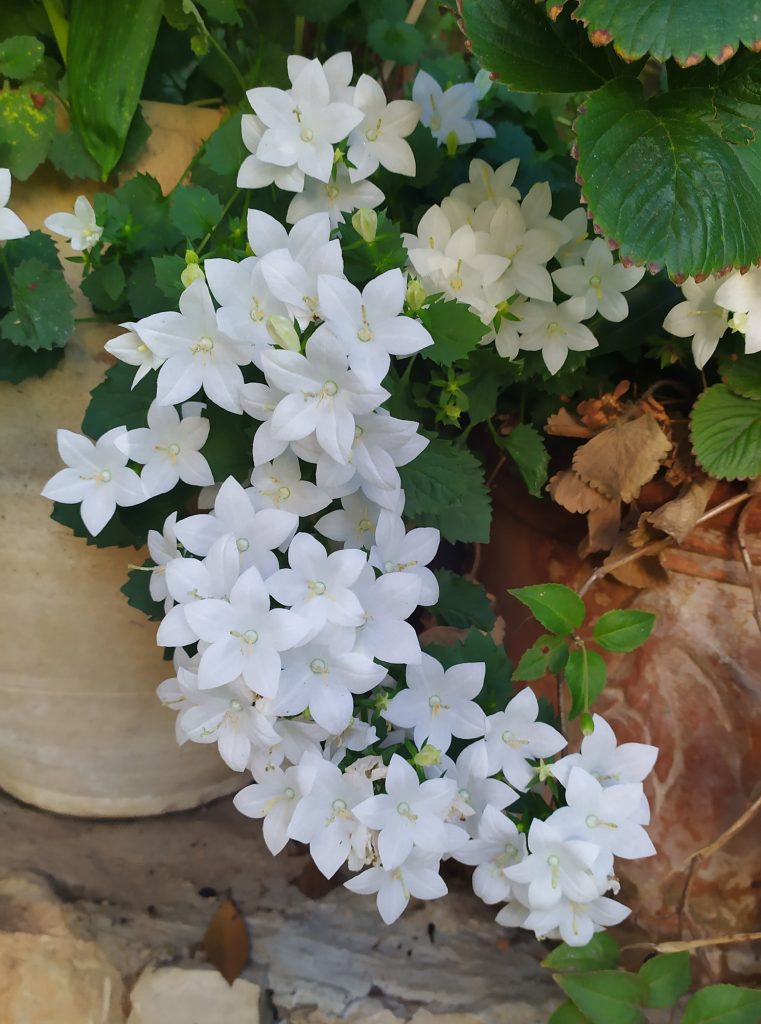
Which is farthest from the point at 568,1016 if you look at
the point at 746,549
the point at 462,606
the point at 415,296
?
the point at 415,296

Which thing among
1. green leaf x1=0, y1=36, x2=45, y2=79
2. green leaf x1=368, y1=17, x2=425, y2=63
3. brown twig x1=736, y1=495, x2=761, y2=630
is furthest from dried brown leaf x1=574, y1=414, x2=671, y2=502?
green leaf x1=0, y1=36, x2=45, y2=79

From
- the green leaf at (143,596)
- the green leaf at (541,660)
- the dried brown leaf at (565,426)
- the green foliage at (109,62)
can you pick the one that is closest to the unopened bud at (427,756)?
the green leaf at (541,660)

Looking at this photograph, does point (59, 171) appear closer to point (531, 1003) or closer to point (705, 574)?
point (705, 574)

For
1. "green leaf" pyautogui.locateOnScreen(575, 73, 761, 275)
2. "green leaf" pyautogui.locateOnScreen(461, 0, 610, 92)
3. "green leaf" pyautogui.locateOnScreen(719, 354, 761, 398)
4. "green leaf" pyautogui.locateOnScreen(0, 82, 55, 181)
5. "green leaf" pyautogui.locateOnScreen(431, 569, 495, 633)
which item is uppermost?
"green leaf" pyautogui.locateOnScreen(461, 0, 610, 92)

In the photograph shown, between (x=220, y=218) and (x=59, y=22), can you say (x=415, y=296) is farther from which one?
(x=59, y=22)

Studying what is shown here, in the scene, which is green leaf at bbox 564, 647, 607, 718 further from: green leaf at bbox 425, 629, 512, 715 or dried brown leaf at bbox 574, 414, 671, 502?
dried brown leaf at bbox 574, 414, 671, 502

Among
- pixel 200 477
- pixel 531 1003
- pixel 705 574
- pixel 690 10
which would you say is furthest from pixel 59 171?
pixel 531 1003

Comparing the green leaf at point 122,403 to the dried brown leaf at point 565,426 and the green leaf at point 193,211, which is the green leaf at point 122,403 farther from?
the dried brown leaf at point 565,426
